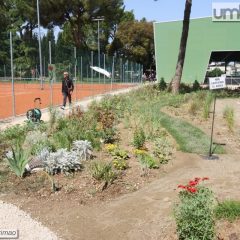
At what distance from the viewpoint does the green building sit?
156 ft

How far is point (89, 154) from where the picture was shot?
9.87 meters

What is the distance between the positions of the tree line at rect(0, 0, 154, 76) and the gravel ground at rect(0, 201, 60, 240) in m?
45.5

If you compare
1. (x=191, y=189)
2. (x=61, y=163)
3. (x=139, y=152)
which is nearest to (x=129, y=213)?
(x=191, y=189)

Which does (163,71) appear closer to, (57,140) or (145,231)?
(57,140)

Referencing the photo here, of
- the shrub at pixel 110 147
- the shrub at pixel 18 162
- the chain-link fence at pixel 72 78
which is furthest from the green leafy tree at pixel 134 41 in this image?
the shrub at pixel 18 162

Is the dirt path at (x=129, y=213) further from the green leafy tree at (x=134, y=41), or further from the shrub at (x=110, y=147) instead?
the green leafy tree at (x=134, y=41)

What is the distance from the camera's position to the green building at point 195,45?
156 feet

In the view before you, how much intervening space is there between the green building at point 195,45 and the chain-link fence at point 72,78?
382cm

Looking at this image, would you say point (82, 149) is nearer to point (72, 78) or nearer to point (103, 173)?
point (103, 173)

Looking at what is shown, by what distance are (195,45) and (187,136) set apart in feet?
119

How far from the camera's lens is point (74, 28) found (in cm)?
6962

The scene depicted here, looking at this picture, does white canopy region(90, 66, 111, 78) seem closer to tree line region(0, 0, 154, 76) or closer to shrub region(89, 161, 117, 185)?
tree line region(0, 0, 154, 76)

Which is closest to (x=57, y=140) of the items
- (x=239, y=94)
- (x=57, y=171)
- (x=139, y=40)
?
(x=57, y=171)

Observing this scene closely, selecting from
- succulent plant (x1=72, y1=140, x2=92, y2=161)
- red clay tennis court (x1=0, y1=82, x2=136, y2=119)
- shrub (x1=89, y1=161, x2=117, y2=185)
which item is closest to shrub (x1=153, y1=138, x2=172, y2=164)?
succulent plant (x1=72, y1=140, x2=92, y2=161)
